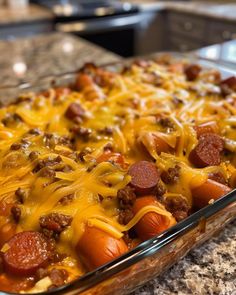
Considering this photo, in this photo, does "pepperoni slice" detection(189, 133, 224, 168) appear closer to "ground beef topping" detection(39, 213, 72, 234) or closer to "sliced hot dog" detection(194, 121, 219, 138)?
"sliced hot dog" detection(194, 121, 219, 138)

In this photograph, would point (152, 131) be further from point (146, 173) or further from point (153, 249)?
point (153, 249)

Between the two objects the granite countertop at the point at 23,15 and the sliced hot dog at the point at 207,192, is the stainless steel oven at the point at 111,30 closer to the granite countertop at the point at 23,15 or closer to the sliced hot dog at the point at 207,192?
the granite countertop at the point at 23,15

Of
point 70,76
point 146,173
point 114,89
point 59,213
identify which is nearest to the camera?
point 59,213

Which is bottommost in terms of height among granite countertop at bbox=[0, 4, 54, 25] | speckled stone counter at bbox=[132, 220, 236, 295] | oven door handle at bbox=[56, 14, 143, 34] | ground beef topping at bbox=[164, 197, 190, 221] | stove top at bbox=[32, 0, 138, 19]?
oven door handle at bbox=[56, 14, 143, 34]

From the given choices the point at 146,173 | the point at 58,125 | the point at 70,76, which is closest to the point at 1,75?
the point at 70,76

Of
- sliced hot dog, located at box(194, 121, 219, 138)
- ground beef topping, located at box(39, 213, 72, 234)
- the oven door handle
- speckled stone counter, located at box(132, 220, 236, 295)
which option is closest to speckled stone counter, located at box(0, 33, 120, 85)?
the oven door handle

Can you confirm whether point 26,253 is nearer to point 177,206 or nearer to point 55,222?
point 55,222

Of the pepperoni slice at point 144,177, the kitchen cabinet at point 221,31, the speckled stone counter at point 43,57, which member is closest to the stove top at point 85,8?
the kitchen cabinet at point 221,31
